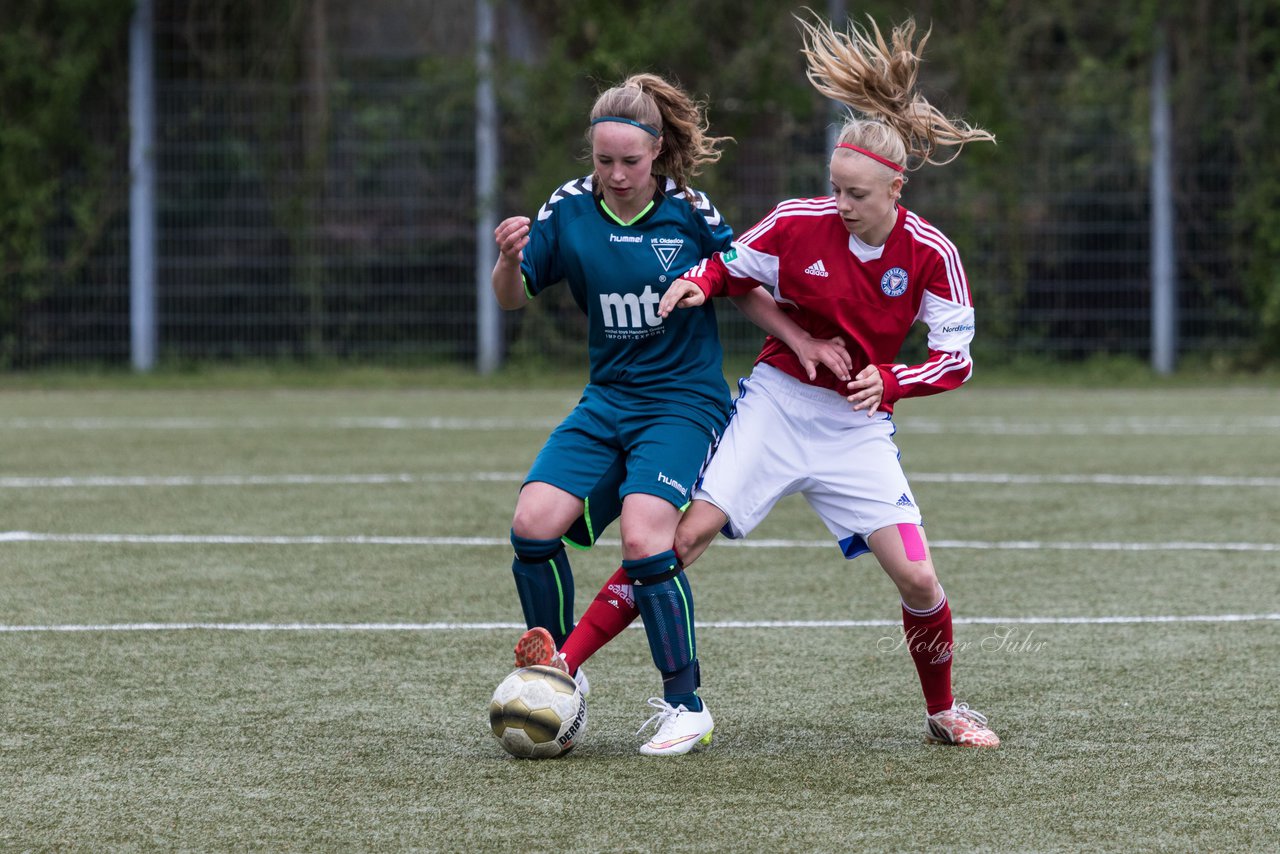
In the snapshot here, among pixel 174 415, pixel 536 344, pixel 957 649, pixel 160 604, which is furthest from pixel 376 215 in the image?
pixel 957 649

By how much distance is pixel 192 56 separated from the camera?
16281 millimetres

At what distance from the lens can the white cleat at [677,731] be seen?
13.2 ft

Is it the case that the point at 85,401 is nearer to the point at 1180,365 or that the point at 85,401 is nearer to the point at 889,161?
the point at 1180,365

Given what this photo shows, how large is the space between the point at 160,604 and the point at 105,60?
11.8 meters

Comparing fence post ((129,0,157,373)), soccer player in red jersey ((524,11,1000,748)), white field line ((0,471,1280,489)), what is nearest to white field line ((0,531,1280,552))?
white field line ((0,471,1280,489))

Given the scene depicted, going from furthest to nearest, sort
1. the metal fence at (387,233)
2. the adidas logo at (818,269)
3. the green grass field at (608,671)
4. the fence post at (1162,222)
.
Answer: the metal fence at (387,233) < the fence post at (1162,222) < the adidas logo at (818,269) < the green grass field at (608,671)

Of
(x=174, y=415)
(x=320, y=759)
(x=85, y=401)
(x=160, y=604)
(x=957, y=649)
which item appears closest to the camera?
(x=320, y=759)

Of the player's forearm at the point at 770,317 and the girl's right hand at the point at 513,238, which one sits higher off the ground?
the girl's right hand at the point at 513,238

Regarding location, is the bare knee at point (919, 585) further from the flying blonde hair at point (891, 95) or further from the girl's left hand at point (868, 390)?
the flying blonde hair at point (891, 95)

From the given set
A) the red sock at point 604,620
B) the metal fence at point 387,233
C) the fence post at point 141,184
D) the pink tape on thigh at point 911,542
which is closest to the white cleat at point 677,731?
the red sock at point 604,620

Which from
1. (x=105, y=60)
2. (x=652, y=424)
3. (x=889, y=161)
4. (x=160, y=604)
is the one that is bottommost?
(x=160, y=604)

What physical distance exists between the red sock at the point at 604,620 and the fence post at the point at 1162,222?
12.2 m

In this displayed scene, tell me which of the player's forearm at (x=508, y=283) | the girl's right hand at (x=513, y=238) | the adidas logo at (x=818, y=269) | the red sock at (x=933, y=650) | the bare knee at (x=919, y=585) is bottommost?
the red sock at (x=933, y=650)

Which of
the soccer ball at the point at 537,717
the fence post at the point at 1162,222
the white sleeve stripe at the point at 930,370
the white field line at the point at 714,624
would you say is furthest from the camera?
the fence post at the point at 1162,222
